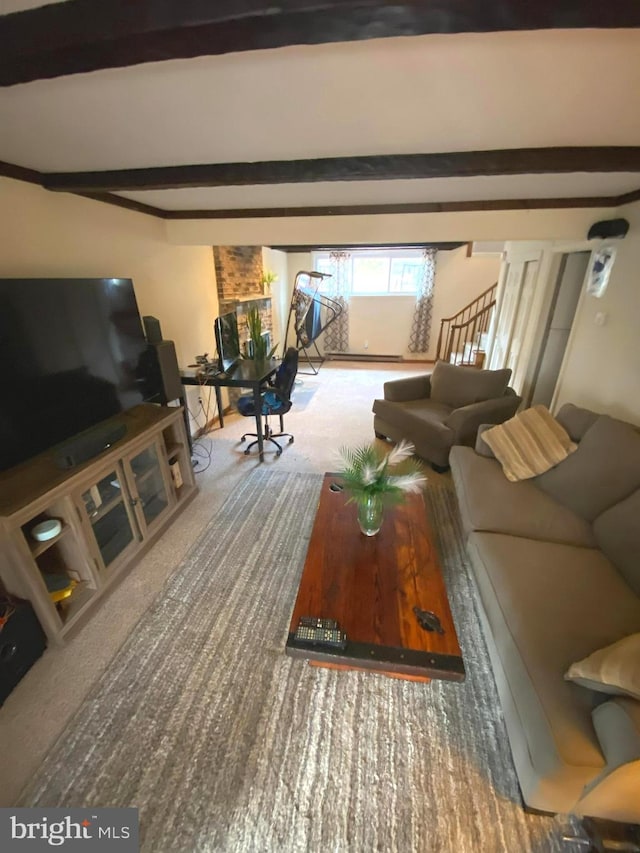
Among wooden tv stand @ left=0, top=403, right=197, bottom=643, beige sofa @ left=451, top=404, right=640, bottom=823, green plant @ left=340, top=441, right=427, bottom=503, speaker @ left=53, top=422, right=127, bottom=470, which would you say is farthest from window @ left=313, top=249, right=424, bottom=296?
green plant @ left=340, top=441, right=427, bottom=503

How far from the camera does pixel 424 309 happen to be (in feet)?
21.0

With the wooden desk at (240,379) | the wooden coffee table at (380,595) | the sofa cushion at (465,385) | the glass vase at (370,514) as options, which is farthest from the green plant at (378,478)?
the sofa cushion at (465,385)

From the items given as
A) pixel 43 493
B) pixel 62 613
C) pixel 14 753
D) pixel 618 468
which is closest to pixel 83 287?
pixel 43 493

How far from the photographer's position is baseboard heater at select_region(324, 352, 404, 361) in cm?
688

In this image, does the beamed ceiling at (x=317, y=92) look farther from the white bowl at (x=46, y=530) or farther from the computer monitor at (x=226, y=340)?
the white bowl at (x=46, y=530)

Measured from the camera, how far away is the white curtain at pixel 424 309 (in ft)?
20.1

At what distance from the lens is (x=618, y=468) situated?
1722mm

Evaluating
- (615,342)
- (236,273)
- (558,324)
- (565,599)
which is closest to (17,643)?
(565,599)

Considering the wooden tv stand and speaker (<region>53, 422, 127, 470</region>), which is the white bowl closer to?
the wooden tv stand

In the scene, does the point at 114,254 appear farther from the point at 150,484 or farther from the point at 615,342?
the point at 615,342

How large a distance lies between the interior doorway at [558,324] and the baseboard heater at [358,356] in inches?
122

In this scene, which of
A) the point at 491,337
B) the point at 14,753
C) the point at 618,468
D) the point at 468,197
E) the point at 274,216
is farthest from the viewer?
the point at 491,337

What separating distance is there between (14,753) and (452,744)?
5.22 feet

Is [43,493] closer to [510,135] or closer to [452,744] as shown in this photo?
A: [452,744]
